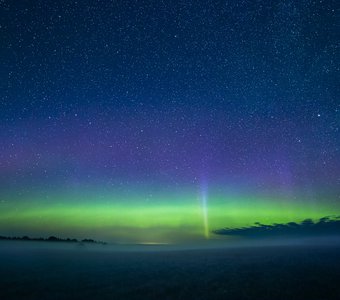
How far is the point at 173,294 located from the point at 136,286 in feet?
23.6

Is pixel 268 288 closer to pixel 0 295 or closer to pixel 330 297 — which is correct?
pixel 330 297

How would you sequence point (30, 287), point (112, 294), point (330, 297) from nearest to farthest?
point (330, 297) < point (112, 294) < point (30, 287)

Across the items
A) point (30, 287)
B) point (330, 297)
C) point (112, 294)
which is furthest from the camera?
point (30, 287)

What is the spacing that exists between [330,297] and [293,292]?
4.12 meters

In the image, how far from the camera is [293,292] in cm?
3150

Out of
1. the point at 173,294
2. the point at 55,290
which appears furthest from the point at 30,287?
the point at 173,294

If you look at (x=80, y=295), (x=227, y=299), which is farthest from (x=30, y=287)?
(x=227, y=299)

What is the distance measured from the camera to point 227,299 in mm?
28359

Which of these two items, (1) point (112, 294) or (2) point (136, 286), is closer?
(1) point (112, 294)

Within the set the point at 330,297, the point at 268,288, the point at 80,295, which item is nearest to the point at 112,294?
the point at 80,295

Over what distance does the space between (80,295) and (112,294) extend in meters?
3.29

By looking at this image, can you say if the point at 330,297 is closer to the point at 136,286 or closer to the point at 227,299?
the point at 227,299

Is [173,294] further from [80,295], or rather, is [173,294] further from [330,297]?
[330,297]

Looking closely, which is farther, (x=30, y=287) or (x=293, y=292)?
(x=30, y=287)
